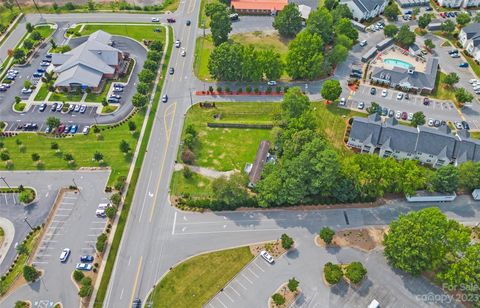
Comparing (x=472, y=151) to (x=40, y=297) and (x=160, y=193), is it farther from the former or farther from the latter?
(x=40, y=297)

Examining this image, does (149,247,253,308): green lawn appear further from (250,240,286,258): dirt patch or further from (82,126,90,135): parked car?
(82,126,90,135): parked car

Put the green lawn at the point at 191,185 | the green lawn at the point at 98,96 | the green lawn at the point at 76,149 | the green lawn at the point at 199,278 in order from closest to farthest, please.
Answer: the green lawn at the point at 199,278 → the green lawn at the point at 191,185 → the green lawn at the point at 76,149 → the green lawn at the point at 98,96

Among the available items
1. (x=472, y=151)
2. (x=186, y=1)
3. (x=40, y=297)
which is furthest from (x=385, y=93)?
(x=40, y=297)

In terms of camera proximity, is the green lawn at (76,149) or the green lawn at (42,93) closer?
the green lawn at (76,149)

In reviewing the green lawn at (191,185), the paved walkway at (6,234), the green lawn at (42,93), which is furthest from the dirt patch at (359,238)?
the green lawn at (42,93)

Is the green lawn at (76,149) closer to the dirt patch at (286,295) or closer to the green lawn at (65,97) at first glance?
the green lawn at (65,97)

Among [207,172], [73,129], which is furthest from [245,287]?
[73,129]

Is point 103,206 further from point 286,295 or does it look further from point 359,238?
point 359,238
